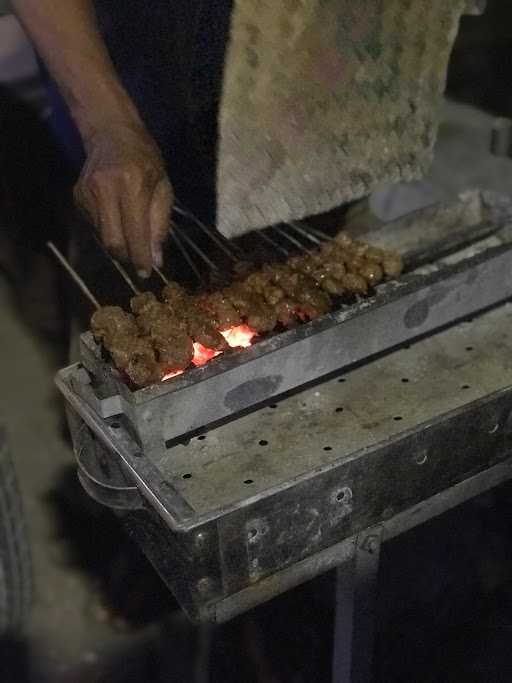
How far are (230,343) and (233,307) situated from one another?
4.4 inches

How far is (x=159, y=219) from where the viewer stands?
2438 mm

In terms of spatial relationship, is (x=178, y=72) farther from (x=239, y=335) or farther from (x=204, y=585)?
(x=204, y=585)

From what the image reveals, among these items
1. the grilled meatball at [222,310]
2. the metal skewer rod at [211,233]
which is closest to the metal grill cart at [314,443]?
the grilled meatball at [222,310]

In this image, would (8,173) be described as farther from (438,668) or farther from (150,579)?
(438,668)

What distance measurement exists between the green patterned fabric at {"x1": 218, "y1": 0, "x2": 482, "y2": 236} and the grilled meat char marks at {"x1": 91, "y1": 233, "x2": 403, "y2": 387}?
26 centimetres

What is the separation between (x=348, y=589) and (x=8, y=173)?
2988mm

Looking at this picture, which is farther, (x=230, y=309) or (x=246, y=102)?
(x=246, y=102)

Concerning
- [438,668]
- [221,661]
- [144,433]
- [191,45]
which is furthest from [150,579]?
[191,45]

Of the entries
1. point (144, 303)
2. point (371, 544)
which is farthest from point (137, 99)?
point (371, 544)

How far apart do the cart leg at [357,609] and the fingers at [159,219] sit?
90cm

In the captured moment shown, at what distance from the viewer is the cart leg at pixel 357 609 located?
7.65 feet

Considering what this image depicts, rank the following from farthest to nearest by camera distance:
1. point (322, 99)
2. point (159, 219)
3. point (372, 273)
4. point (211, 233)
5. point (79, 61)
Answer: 1. point (211, 233)
2. point (322, 99)
3. point (79, 61)
4. point (372, 273)
5. point (159, 219)

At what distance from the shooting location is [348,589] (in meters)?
2.39

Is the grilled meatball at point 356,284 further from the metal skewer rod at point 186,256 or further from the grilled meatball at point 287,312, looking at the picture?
the metal skewer rod at point 186,256
